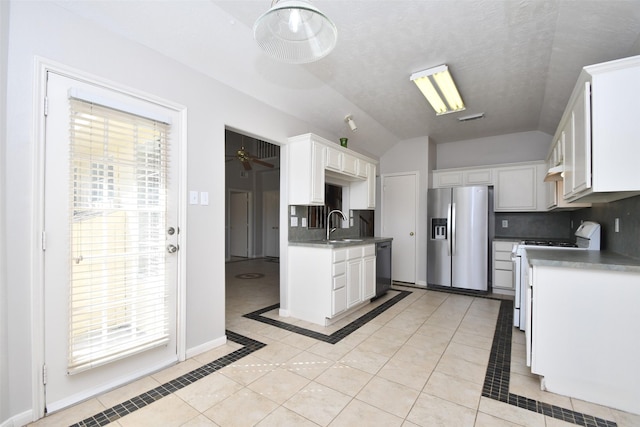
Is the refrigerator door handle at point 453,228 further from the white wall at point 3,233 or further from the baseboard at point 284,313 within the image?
the white wall at point 3,233

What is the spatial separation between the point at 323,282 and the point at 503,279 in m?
3.21

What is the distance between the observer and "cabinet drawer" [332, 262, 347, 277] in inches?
129

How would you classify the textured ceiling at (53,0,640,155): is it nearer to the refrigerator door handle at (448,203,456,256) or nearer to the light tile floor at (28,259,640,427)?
the refrigerator door handle at (448,203,456,256)

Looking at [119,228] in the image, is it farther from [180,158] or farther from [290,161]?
[290,161]

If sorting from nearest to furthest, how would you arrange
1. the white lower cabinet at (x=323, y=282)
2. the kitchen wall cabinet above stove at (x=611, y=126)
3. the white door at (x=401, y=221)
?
1. the kitchen wall cabinet above stove at (x=611, y=126)
2. the white lower cabinet at (x=323, y=282)
3. the white door at (x=401, y=221)

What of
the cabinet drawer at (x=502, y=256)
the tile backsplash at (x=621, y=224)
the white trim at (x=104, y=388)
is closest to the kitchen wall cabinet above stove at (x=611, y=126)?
the tile backsplash at (x=621, y=224)

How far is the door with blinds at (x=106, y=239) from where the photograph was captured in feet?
5.76

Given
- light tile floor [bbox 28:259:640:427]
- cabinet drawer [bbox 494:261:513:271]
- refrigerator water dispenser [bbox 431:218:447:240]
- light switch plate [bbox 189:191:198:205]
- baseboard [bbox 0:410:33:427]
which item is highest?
light switch plate [bbox 189:191:198:205]

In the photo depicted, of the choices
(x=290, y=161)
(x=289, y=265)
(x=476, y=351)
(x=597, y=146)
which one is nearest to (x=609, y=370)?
(x=476, y=351)

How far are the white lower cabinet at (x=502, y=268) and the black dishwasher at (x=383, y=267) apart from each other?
68.0 inches


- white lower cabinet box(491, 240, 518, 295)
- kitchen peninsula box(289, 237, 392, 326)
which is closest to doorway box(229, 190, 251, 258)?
kitchen peninsula box(289, 237, 392, 326)

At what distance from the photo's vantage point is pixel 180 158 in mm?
2383

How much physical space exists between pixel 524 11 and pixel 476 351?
2822mm

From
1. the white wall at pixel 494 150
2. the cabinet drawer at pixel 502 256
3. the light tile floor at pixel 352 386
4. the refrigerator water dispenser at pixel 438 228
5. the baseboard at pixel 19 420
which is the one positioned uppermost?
the white wall at pixel 494 150
